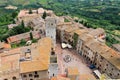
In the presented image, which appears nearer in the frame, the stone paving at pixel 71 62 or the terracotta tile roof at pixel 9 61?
the terracotta tile roof at pixel 9 61

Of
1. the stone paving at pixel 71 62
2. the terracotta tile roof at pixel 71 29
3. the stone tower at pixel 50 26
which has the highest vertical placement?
the stone tower at pixel 50 26

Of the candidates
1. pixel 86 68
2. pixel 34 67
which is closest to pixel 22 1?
pixel 86 68

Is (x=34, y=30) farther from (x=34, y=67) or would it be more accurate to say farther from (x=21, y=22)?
(x=34, y=67)

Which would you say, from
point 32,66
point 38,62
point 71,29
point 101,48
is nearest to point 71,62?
point 101,48

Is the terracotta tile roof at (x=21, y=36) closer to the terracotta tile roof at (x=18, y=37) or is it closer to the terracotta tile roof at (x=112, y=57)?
the terracotta tile roof at (x=18, y=37)

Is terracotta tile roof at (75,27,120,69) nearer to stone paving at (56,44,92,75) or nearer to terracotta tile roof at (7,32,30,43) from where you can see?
stone paving at (56,44,92,75)

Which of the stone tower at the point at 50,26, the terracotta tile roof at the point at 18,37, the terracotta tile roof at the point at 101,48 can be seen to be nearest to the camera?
the terracotta tile roof at the point at 101,48

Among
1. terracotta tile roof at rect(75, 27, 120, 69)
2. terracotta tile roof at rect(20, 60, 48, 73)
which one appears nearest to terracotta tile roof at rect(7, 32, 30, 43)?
terracotta tile roof at rect(75, 27, 120, 69)

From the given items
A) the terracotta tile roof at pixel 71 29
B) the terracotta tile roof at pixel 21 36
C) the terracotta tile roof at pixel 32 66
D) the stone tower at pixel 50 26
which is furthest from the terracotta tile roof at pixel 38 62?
the terracotta tile roof at pixel 71 29

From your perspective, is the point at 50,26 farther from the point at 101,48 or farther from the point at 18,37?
the point at 101,48
